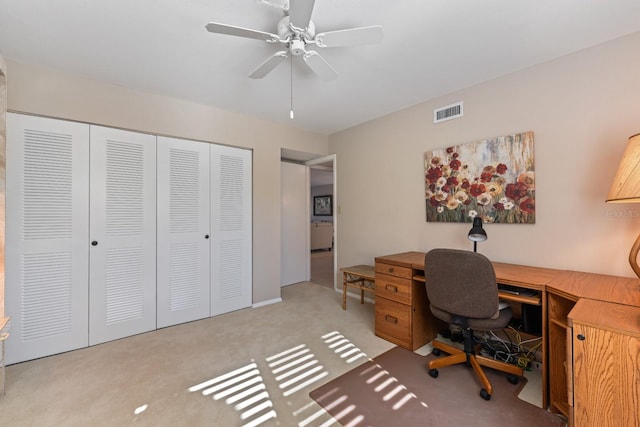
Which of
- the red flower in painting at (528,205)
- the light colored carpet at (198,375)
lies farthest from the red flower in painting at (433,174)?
the light colored carpet at (198,375)

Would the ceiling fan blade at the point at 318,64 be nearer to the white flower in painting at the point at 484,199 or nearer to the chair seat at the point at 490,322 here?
the white flower in painting at the point at 484,199

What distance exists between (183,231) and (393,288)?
2.32 meters

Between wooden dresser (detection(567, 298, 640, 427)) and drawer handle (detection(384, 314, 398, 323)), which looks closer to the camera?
wooden dresser (detection(567, 298, 640, 427))

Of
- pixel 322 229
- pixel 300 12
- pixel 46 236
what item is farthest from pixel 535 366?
pixel 322 229

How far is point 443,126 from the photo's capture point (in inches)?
109

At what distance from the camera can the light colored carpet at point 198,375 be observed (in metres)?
1.60

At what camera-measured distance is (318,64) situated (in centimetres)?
180

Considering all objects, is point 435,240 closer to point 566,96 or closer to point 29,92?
point 566,96

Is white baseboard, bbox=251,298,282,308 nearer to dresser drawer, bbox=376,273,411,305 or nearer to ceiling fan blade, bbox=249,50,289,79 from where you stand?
dresser drawer, bbox=376,273,411,305

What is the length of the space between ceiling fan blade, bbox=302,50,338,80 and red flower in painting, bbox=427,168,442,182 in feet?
4.95

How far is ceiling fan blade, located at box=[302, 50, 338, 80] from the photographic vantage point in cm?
172

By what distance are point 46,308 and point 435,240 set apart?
3656 mm

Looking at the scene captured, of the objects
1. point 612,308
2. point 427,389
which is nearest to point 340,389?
point 427,389

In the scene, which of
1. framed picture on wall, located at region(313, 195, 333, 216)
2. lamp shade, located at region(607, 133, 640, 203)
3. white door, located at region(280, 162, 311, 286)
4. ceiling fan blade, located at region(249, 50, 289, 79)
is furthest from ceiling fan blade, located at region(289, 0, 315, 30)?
framed picture on wall, located at region(313, 195, 333, 216)
